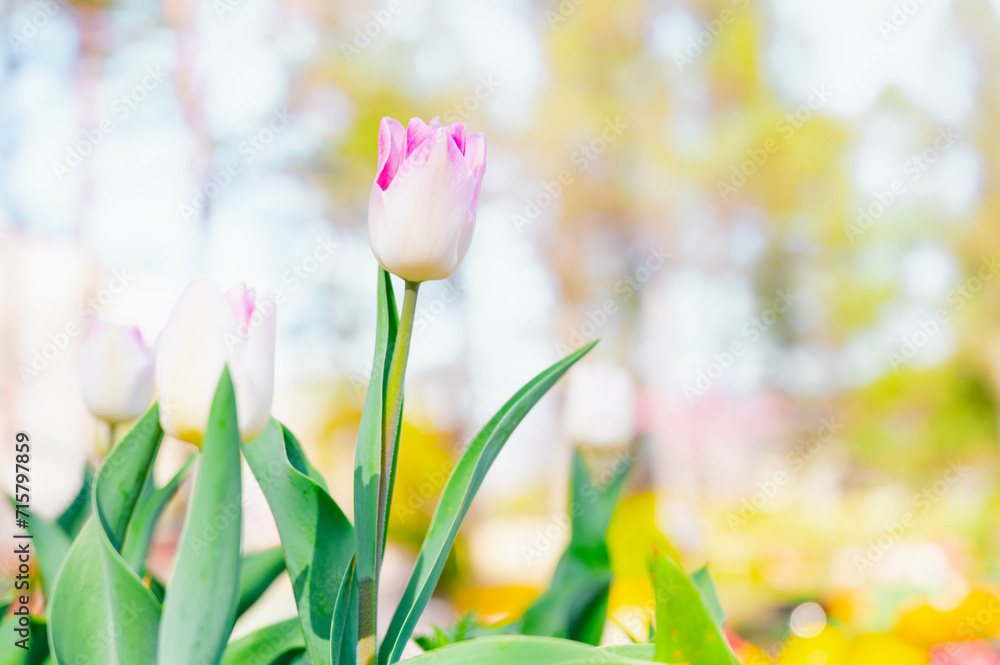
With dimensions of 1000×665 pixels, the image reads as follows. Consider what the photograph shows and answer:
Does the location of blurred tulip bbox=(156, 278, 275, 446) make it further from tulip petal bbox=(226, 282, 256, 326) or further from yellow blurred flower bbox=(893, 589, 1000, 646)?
yellow blurred flower bbox=(893, 589, 1000, 646)

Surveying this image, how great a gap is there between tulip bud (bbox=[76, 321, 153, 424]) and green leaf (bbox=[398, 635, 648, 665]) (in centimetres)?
30

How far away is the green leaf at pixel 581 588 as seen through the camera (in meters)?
0.53

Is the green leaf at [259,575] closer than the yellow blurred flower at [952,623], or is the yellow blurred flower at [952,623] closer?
the green leaf at [259,575]

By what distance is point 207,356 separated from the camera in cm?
36

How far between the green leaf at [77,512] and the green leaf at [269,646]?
0.79 ft

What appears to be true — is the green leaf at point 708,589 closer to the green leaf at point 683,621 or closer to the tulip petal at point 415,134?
the green leaf at point 683,621

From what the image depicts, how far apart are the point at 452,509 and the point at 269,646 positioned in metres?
0.17

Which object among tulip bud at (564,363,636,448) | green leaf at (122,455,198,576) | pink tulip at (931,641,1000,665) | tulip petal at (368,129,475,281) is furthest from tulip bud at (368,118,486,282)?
tulip bud at (564,363,636,448)

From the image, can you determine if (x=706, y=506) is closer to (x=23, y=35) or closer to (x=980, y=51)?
(x=980, y=51)

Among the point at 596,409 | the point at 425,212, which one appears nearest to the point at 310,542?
the point at 425,212

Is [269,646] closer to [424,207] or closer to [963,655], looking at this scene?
[424,207]

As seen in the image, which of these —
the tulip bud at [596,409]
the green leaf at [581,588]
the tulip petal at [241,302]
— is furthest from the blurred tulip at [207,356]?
the tulip bud at [596,409]

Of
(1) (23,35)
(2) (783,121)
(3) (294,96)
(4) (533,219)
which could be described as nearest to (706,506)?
(4) (533,219)

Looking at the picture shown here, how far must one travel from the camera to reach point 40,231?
2.57 metres
